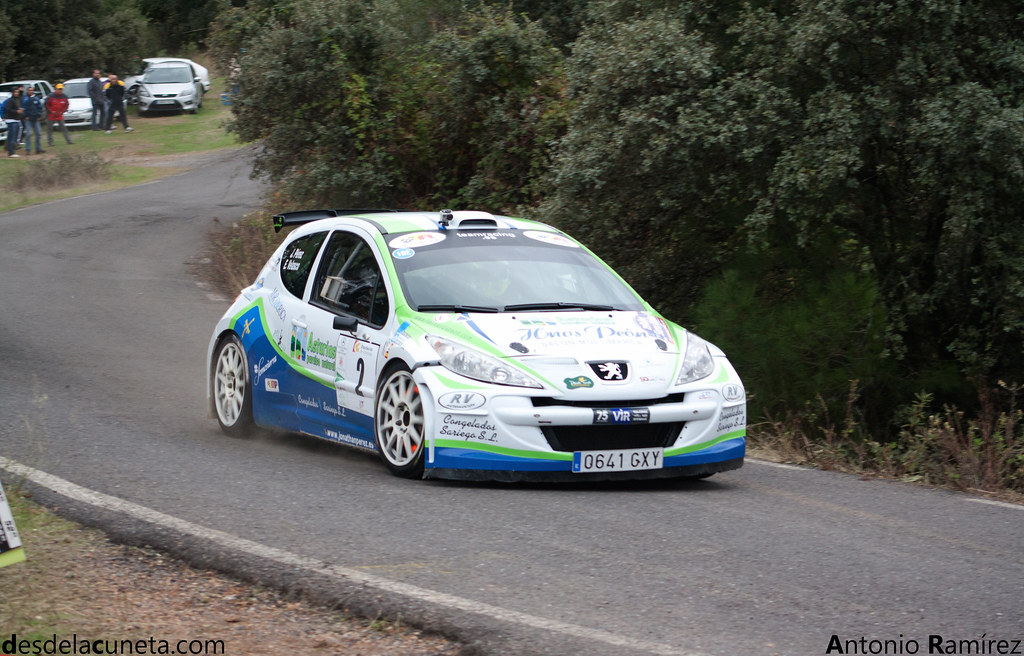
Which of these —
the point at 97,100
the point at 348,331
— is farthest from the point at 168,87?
the point at 348,331

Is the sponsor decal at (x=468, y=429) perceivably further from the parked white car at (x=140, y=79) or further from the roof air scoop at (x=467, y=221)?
the parked white car at (x=140, y=79)

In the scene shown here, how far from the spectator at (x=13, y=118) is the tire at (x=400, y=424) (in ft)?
102

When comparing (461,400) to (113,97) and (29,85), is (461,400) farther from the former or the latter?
(29,85)

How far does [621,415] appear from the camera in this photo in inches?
264

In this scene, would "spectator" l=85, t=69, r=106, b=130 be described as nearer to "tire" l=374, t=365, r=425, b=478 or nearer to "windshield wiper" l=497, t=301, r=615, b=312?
"windshield wiper" l=497, t=301, r=615, b=312

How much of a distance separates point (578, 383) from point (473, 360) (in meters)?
0.62

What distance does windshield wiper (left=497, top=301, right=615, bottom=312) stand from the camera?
24.9ft

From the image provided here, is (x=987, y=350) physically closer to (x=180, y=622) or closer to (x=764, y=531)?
(x=764, y=531)

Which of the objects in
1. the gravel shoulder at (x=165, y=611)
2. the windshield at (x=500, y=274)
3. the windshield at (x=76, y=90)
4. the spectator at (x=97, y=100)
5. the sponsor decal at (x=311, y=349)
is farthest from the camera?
the windshield at (x=76, y=90)

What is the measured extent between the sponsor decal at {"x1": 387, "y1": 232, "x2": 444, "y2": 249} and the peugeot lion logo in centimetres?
180

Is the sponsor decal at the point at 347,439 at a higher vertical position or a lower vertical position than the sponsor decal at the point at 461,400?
lower

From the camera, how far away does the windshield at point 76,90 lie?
134ft

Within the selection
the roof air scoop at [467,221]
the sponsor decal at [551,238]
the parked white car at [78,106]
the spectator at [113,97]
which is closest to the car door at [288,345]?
the roof air scoop at [467,221]

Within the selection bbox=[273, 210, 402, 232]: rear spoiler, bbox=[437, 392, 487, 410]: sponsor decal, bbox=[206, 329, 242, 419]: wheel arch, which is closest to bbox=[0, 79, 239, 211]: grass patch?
bbox=[273, 210, 402, 232]: rear spoiler
